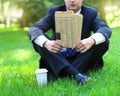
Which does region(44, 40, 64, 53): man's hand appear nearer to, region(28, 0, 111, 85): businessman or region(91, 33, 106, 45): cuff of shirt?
region(28, 0, 111, 85): businessman

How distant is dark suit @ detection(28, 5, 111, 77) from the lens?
523 cm

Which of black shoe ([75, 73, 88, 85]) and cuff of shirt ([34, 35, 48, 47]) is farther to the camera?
cuff of shirt ([34, 35, 48, 47])

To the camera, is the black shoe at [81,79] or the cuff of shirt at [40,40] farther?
the cuff of shirt at [40,40]

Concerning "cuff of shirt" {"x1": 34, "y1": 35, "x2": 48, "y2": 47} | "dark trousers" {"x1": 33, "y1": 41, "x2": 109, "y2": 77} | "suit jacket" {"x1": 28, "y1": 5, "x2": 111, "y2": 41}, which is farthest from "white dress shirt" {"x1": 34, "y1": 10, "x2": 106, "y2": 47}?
"suit jacket" {"x1": 28, "y1": 5, "x2": 111, "y2": 41}

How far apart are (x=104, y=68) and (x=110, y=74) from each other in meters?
0.45

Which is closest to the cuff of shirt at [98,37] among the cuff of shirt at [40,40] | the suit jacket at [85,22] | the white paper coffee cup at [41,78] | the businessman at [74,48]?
the businessman at [74,48]

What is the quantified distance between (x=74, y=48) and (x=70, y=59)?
0.60 metres

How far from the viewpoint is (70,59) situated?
18.0 ft

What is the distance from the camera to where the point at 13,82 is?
5488mm

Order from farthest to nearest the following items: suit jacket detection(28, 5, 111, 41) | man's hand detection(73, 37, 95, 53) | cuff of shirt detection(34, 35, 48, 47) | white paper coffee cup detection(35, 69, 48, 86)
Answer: suit jacket detection(28, 5, 111, 41)
cuff of shirt detection(34, 35, 48, 47)
white paper coffee cup detection(35, 69, 48, 86)
man's hand detection(73, 37, 95, 53)

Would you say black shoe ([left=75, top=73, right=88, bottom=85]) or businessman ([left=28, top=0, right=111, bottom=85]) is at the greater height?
businessman ([left=28, top=0, right=111, bottom=85])

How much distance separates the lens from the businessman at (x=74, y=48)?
4970 millimetres

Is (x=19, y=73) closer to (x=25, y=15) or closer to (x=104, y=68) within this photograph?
(x=104, y=68)

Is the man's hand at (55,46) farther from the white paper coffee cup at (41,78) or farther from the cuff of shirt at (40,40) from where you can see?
the white paper coffee cup at (41,78)
